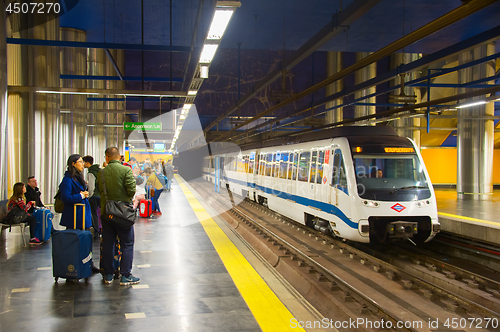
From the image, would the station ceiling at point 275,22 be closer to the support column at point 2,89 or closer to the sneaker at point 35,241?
the support column at point 2,89

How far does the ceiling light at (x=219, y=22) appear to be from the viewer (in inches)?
203

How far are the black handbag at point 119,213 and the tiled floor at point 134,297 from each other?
80 cm

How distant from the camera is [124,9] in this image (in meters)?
11.3

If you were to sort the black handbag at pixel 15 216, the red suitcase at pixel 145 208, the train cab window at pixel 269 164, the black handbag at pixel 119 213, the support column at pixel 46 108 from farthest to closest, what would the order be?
1. the train cab window at pixel 269 164
2. the support column at pixel 46 108
3. the red suitcase at pixel 145 208
4. the black handbag at pixel 15 216
5. the black handbag at pixel 119 213

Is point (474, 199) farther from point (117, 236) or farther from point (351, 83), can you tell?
point (117, 236)

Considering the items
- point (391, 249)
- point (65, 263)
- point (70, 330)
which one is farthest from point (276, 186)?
point (70, 330)

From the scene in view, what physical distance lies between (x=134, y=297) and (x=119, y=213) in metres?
1.07

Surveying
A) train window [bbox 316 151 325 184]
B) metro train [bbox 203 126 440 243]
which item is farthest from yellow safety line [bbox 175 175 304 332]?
train window [bbox 316 151 325 184]

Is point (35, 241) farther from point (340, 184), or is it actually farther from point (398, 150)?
point (398, 150)

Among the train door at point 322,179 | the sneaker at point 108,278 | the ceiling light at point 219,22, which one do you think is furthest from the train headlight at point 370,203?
the sneaker at point 108,278

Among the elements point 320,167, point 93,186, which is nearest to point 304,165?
point 320,167

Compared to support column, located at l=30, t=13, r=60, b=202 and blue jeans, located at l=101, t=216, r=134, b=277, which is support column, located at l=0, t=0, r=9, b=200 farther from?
blue jeans, located at l=101, t=216, r=134, b=277

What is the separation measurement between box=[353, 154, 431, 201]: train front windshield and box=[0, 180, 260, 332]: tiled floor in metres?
3.35

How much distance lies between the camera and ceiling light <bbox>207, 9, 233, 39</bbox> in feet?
16.9
